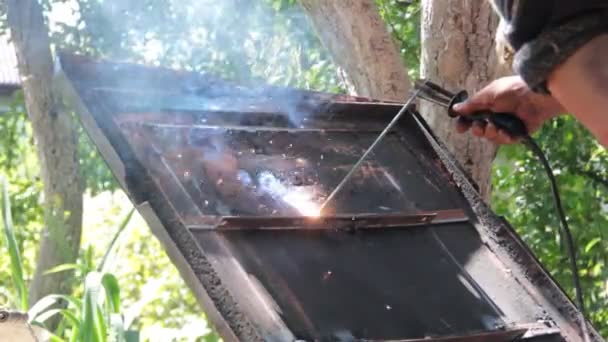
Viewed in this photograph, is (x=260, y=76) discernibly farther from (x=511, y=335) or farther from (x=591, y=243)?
(x=511, y=335)

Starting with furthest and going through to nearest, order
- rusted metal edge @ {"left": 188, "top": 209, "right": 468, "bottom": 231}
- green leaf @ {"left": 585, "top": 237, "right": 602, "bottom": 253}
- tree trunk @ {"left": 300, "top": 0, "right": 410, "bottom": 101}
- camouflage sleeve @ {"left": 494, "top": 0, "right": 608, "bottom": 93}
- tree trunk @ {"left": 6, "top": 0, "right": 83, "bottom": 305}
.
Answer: green leaf @ {"left": 585, "top": 237, "right": 602, "bottom": 253} < tree trunk @ {"left": 6, "top": 0, "right": 83, "bottom": 305} < tree trunk @ {"left": 300, "top": 0, "right": 410, "bottom": 101} < rusted metal edge @ {"left": 188, "top": 209, "right": 468, "bottom": 231} < camouflage sleeve @ {"left": 494, "top": 0, "right": 608, "bottom": 93}

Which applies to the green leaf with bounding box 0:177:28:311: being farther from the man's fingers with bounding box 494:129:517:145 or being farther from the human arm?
the human arm

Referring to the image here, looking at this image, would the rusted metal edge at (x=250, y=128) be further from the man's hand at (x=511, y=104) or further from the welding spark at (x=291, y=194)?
the man's hand at (x=511, y=104)

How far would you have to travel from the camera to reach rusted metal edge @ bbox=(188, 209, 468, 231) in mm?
2137

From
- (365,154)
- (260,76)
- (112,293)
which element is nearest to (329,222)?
(365,154)

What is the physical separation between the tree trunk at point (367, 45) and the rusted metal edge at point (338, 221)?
139 centimetres

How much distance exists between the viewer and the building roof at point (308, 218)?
2.02 metres

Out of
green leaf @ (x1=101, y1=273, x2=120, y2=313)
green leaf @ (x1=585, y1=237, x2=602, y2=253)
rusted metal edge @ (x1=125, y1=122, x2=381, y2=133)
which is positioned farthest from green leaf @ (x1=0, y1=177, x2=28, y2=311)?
green leaf @ (x1=585, y1=237, x2=602, y2=253)

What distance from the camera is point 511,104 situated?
227 cm

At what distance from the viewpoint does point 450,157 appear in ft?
8.82

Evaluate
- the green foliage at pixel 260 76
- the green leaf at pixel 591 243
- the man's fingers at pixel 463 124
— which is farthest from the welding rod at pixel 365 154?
the green leaf at pixel 591 243

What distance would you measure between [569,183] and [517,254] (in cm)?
282

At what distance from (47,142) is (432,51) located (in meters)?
2.07

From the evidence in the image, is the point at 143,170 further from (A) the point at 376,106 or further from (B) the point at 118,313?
(B) the point at 118,313
